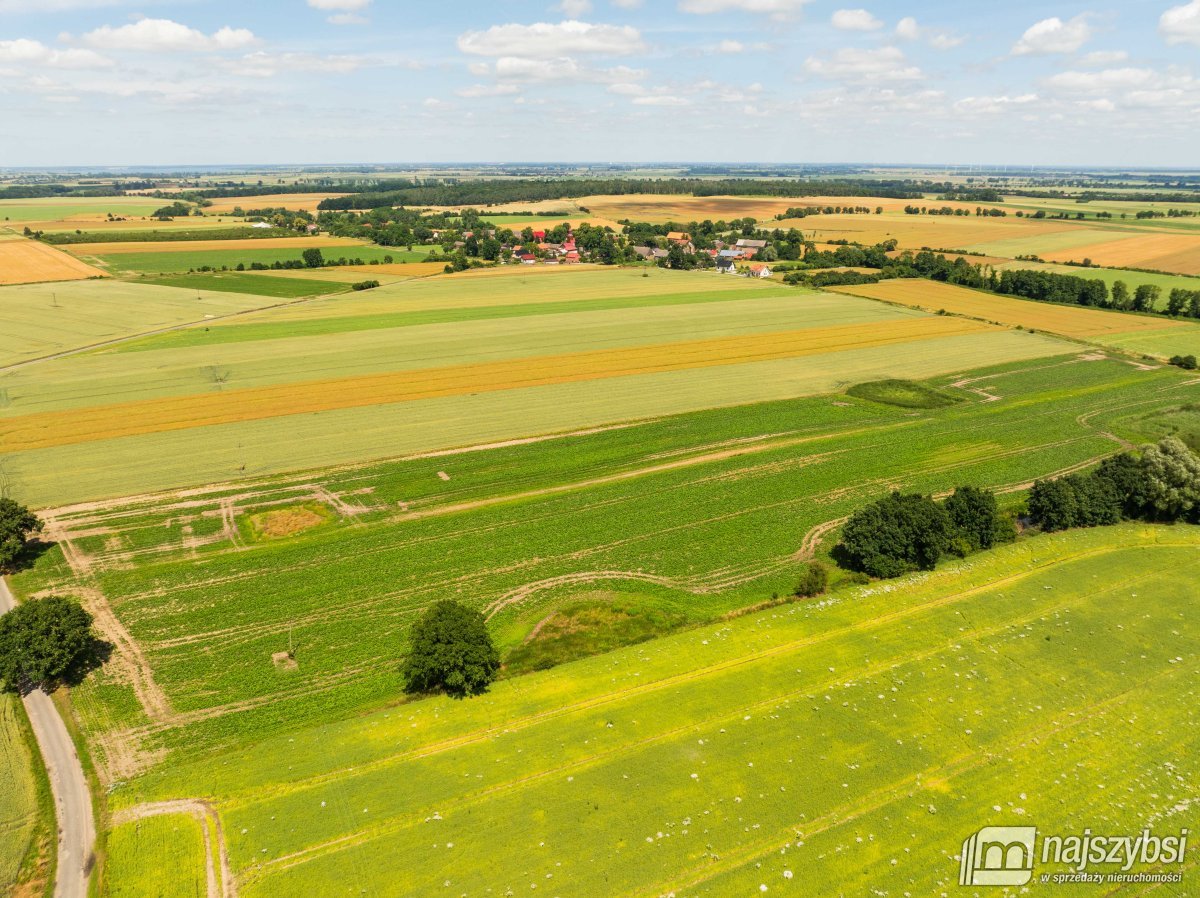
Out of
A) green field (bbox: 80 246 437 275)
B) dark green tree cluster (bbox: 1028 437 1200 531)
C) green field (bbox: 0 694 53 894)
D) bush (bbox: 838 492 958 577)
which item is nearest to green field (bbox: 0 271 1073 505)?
green field (bbox: 0 694 53 894)

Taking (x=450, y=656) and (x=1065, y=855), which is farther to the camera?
(x=450, y=656)

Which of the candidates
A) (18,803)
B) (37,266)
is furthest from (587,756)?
(37,266)

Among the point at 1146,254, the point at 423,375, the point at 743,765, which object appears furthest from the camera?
the point at 1146,254

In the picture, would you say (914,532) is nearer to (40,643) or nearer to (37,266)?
(40,643)

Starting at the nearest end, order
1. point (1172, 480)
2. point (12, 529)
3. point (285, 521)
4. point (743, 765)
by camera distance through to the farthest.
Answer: point (743, 765), point (12, 529), point (285, 521), point (1172, 480)

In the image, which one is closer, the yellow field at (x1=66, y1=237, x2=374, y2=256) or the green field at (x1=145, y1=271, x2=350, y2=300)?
the green field at (x1=145, y1=271, x2=350, y2=300)

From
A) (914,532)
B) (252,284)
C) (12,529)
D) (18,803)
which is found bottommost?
(18,803)

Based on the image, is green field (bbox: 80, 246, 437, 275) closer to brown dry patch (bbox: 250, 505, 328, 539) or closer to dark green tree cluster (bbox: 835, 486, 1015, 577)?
brown dry patch (bbox: 250, 505, 328, 539)
